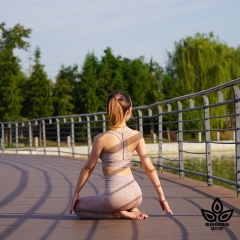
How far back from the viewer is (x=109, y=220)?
6.13 meters

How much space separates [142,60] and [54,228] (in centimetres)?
6129

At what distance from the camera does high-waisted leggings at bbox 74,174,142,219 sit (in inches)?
238

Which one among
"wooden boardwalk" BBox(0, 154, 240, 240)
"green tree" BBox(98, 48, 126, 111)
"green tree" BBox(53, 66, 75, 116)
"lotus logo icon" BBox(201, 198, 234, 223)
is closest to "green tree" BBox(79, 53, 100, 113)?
"green tree" BBox(98, 48, 126, 111)

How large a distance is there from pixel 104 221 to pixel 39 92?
155 ft

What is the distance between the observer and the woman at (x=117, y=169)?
6027 millimetres

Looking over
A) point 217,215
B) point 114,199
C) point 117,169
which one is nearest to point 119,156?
point 117,169

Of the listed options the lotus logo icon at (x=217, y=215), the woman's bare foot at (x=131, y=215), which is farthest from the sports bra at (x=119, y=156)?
the lotus logo icon at (x=217, y=215)

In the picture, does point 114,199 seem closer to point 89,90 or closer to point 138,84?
point 89,90

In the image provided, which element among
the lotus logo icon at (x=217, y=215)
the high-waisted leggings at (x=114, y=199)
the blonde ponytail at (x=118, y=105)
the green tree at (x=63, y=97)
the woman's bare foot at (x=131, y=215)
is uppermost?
the green tree at (x=63, y=97)

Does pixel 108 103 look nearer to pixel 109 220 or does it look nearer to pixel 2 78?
pixel 109 220

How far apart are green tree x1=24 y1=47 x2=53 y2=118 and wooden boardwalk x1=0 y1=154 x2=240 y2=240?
42.2 meters

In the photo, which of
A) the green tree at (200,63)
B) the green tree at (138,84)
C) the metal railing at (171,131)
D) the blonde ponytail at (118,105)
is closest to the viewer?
the blonde ponytail at (118,105)

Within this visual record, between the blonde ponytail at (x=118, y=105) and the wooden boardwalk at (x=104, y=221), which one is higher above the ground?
the blonde ponytail at (x=118, y=105)

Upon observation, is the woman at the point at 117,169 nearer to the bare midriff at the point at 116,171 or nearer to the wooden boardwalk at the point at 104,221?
the bare midriff at the point at 116,171
